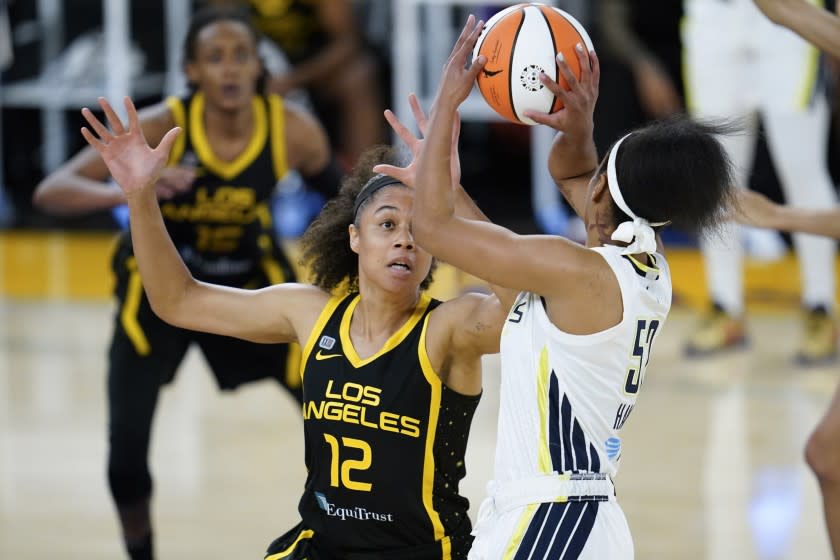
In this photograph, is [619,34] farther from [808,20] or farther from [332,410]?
[332,410]

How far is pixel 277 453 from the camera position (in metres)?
5.87

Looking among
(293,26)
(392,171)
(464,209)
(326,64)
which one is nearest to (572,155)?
(464,209)

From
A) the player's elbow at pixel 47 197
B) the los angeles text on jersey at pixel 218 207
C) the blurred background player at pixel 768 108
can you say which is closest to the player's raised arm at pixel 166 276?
the player's elbow at pixel 47 197

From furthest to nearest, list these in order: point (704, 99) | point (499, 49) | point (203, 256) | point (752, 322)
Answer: point (752, 322)
point (704, 99)
point (203, 256)
point (499, 49)

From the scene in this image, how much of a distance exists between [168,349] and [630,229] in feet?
6.75

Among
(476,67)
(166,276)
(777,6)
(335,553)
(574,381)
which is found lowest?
(335,553)

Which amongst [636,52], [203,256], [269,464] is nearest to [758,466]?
[269,464]

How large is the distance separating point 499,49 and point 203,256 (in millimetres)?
1861

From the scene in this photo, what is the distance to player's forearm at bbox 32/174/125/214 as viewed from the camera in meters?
4.31

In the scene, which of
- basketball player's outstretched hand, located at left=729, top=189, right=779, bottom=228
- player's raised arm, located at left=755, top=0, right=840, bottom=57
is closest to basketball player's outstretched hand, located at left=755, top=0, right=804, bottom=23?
player's raised arm, located at left=755, top=0, right=840, bottom=57

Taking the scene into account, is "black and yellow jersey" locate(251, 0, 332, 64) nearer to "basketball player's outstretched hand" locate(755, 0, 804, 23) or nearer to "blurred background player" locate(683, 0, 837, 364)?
Result: "blurred background player" locate(683, 0, 837, 364)

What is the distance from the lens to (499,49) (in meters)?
3.04

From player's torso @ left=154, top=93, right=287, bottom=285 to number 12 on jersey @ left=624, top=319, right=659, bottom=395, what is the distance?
2.10 metres

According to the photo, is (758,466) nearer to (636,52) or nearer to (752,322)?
(752,322)
